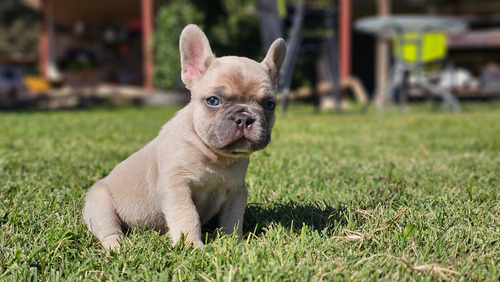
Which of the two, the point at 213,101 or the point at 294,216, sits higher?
the point at 213,101

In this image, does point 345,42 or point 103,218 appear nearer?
point 103,218

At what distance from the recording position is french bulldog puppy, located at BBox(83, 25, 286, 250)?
222 centimetres

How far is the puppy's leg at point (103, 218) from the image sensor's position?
7.48 feet

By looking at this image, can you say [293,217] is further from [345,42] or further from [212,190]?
[345,42]

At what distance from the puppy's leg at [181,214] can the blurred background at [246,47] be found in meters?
6.17

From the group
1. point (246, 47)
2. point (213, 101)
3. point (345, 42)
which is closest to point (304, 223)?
point (213, 101)

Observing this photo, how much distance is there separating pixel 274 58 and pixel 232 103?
396 millimetres

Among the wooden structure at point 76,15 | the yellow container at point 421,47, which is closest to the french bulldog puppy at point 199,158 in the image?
the yellow container at point 421,47

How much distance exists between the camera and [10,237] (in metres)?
2.25

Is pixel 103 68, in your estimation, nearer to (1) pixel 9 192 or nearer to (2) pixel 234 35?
(2) pixel 234 35

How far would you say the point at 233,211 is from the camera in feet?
7.84

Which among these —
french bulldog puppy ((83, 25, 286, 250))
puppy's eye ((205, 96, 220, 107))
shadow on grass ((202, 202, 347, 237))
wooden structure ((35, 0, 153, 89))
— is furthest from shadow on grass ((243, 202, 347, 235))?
wooden structure ((35, 0, 153, 89))

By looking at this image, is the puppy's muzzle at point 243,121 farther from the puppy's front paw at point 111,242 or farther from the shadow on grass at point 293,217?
the puppy's front paw at point 111,242

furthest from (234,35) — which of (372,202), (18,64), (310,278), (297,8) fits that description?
(18,64)
